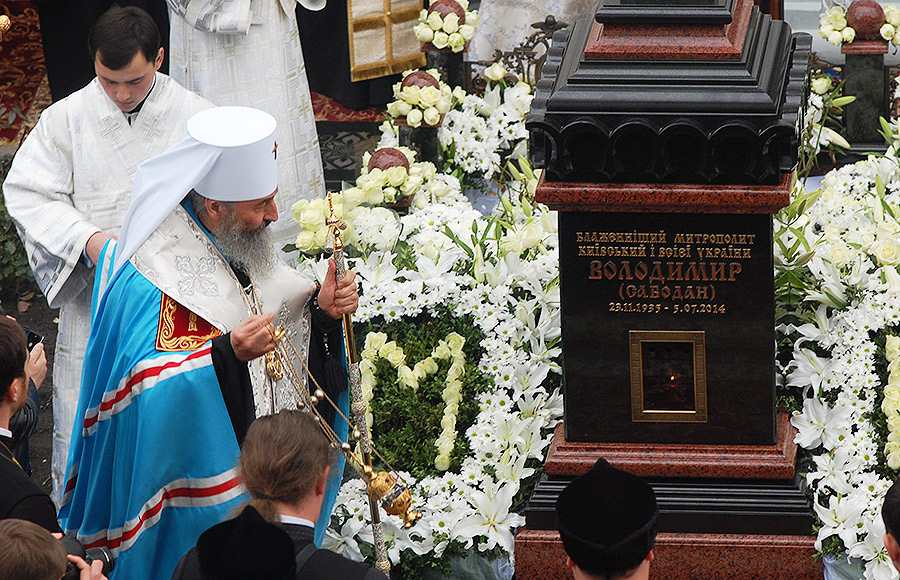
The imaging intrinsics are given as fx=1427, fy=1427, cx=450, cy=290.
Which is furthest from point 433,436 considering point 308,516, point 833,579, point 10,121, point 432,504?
point 10,121

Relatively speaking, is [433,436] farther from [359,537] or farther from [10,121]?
[10,121]

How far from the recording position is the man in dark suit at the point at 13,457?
3.65 m

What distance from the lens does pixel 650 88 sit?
4629mm

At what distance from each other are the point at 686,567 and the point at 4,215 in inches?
181

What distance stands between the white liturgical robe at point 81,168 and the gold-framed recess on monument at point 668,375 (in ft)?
6.38

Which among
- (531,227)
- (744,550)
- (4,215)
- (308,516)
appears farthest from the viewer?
(4,215)

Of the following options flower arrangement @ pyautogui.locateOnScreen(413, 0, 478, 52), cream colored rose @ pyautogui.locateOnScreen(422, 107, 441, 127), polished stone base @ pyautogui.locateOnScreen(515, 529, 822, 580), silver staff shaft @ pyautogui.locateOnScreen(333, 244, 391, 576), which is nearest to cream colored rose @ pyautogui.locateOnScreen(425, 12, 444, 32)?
flower arrangement @ pyautogui.locateOnScreen(413, 0, 478, 52)

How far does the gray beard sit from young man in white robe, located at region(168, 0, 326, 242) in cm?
223

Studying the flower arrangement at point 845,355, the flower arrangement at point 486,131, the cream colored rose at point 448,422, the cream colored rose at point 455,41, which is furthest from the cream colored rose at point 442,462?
the cream colored rose at point 455,41

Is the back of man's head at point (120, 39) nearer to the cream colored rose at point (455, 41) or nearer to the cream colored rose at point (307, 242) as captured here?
the cream colored rose at point (307, 242)

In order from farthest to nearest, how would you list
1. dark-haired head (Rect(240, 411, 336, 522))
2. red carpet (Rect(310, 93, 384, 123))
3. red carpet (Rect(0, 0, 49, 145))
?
red carpet (Rect(0, 0, 49, 145)) < red carpet (Rect(310, 93, 384, 123)) < dark-haired head (Rect(240, 411, 336, 522))

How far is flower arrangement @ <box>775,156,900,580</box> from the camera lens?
4734mm

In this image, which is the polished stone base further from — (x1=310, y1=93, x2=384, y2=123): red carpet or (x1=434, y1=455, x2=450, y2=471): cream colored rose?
(x1=310, y1=93, x2=384, y2=123): red carpet

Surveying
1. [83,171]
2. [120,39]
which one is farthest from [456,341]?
[120,39]
